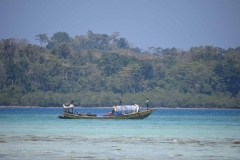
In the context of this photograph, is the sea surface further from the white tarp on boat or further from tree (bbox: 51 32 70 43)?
tree (bbox: 51 32 70 43)

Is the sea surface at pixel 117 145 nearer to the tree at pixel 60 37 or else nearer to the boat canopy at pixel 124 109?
the boat canopy at pixel 124 109

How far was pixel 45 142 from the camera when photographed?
30.8 metres

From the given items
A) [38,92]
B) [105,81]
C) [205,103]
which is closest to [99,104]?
[105,81]

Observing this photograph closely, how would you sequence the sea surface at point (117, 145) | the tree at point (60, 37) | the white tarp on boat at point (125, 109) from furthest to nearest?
the tree at point (60, 37), the white tarp on boat at point (125, 109), the sea surface at point (117, 145)

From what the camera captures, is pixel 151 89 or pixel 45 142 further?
pixel 151 89

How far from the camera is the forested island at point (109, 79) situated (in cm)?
10581

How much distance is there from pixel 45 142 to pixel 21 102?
7744 centimetres

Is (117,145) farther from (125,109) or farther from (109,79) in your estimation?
(109,79)

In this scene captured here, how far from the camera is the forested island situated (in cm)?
10581

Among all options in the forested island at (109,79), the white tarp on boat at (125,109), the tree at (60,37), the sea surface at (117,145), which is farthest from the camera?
the tree at (60,37)

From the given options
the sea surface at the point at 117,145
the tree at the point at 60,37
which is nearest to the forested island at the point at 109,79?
the tree at the point at 60,37

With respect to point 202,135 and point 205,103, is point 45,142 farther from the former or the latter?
point 205,103

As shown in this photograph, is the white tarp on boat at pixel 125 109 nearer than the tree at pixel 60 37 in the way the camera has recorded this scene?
Yes

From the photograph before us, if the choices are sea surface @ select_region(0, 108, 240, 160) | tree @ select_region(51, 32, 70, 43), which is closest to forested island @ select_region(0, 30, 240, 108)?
tree @ select_region(51, 32, 70, 43)
